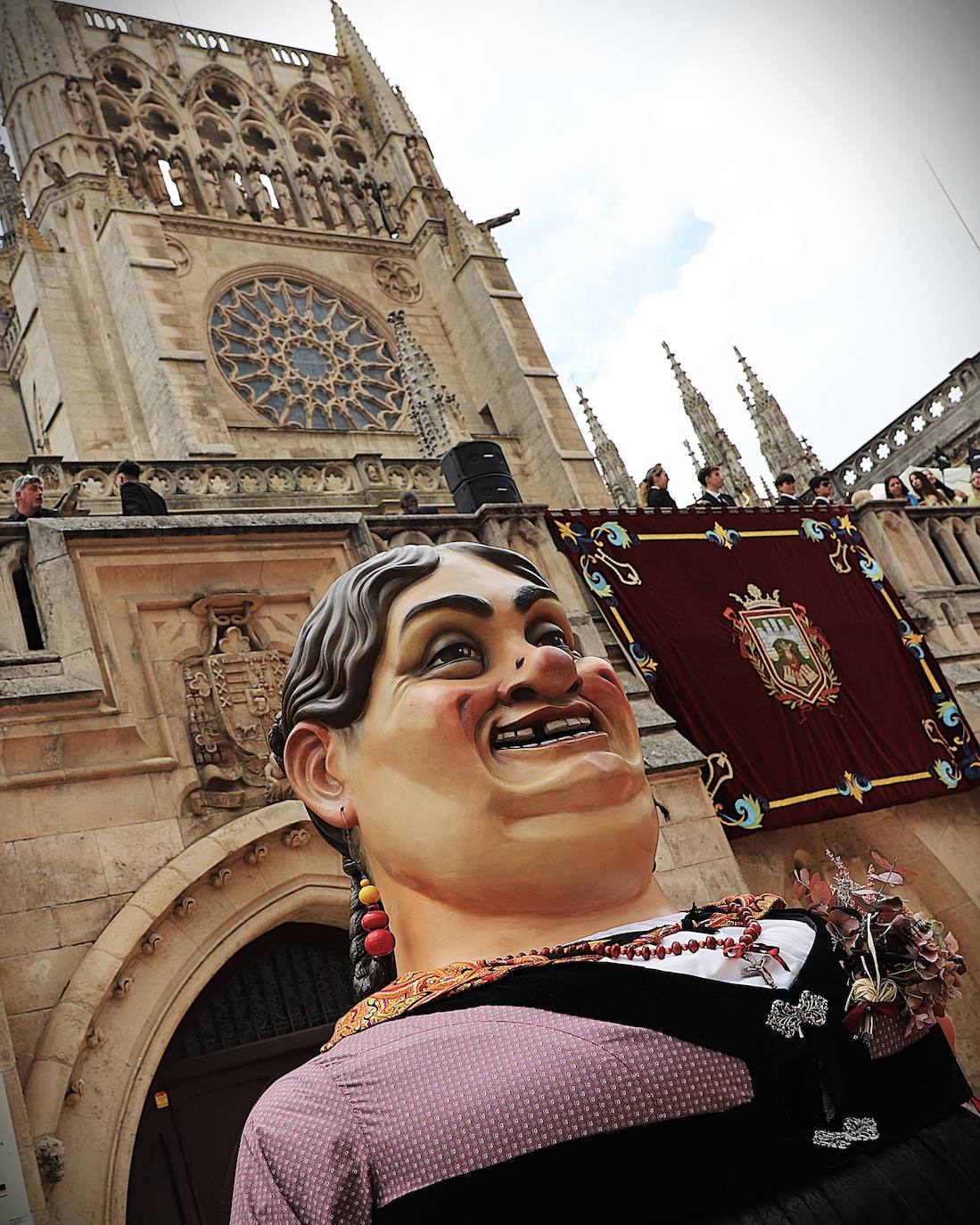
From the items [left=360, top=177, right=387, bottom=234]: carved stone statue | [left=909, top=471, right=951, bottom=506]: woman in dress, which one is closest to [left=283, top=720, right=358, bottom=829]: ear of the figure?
[left=909, top=471, right=951, bottom=506]: woman in dress

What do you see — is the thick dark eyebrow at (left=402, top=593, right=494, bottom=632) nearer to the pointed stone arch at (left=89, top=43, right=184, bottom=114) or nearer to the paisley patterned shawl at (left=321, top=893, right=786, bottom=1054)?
the paisley patterned shawl at (left=321, top=893, right=786, bottom=1054)

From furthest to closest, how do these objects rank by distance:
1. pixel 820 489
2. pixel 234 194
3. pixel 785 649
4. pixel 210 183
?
pixel 234 194 < pixel 210 183 < pixel 820 489 < pixel 785 649

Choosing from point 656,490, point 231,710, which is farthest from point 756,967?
point 656,490

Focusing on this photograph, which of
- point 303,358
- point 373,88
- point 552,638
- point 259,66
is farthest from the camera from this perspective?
point 373,88

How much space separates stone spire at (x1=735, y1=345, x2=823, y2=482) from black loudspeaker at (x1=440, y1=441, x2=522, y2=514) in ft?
63.4

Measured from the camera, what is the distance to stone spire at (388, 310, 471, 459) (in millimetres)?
13930

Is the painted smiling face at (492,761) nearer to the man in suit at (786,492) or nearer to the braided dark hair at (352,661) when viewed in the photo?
the braided dark hair at (352,661)

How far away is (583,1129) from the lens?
1943 mm

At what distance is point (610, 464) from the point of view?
31891 mm

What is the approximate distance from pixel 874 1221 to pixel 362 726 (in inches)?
57.2

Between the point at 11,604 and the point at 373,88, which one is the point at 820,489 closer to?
the point at 11,604

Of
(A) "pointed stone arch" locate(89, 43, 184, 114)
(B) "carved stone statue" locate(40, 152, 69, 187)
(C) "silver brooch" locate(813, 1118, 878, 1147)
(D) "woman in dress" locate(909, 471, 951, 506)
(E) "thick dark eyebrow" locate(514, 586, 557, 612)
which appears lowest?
(C) "silver brooch" locate(813, 1118, 878, 1147)

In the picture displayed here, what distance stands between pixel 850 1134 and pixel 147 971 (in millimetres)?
4434

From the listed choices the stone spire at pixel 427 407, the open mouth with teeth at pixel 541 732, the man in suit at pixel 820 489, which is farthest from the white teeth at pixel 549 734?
the stone spire at pixel 427 407
